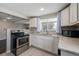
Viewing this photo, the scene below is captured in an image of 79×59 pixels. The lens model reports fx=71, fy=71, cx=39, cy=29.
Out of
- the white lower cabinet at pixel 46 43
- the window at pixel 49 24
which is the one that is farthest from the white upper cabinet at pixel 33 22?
the white lower cabinet at pixel 46 43

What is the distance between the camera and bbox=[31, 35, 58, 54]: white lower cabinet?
288 centimetres

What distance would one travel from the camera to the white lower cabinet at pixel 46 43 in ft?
9.44

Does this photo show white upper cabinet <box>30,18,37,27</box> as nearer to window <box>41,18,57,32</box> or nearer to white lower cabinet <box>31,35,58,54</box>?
window <box>41,18,57,32</box>

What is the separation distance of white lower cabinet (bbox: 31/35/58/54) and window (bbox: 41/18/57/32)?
75cm

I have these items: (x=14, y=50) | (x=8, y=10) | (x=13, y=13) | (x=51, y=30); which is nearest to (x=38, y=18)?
(x=51, y=30)

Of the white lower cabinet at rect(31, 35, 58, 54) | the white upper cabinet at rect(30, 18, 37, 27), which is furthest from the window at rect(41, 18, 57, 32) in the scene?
the white lower cabinet at rect(31, 35, 58, 54)

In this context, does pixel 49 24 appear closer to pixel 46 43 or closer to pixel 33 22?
pixel 33 22

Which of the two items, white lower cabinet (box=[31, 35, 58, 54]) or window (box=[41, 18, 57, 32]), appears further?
window (box=[41, 18, 57, 32])

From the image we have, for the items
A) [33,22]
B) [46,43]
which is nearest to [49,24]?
[33,22]

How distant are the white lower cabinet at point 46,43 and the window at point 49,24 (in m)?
0.75

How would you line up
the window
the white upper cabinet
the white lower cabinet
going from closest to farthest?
the white lower cabinet < the window < the white upper cabinet

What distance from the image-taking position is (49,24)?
4.12 meters

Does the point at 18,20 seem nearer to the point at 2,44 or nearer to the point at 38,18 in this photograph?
the point at 38,18

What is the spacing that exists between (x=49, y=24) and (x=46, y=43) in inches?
49.6
